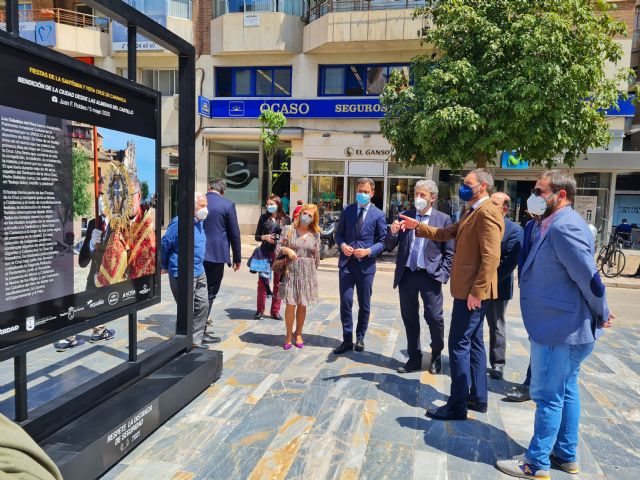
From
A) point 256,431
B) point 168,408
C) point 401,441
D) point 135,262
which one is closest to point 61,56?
point 135,262

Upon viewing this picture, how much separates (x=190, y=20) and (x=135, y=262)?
1872cm

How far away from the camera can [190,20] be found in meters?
19.2

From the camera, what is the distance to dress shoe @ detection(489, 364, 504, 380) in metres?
4.68

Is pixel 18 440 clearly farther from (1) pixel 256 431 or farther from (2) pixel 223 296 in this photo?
(2) pixel 223 296

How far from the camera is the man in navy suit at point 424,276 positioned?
180 inches

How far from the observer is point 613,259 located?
12.2 m

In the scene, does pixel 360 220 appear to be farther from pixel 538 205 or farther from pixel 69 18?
pixel 69 18

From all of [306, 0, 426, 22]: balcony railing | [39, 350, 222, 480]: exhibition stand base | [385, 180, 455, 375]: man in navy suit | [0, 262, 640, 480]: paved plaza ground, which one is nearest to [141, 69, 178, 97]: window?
[306, 0, 426, 22]: balcony railing

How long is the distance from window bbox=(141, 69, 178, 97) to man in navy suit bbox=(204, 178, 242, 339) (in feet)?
54.0

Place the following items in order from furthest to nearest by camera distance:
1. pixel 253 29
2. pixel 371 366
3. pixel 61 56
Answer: pixel 253 29 < pixel 371 366 < pixel 61 56

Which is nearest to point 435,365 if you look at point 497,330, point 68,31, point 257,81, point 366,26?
point 497,330

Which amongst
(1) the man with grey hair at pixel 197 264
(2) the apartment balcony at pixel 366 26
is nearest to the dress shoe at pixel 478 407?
(1) the man with grey hair at pixel 197 264

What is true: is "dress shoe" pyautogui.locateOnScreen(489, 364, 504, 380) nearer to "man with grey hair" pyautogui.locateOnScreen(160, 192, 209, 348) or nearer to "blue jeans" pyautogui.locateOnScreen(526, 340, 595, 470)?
"blue jeans" pyautogui.locateOnScreen(526, 340, 595, 470)

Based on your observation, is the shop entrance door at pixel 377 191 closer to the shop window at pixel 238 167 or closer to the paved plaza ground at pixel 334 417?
the shop window at pixel 238 167
